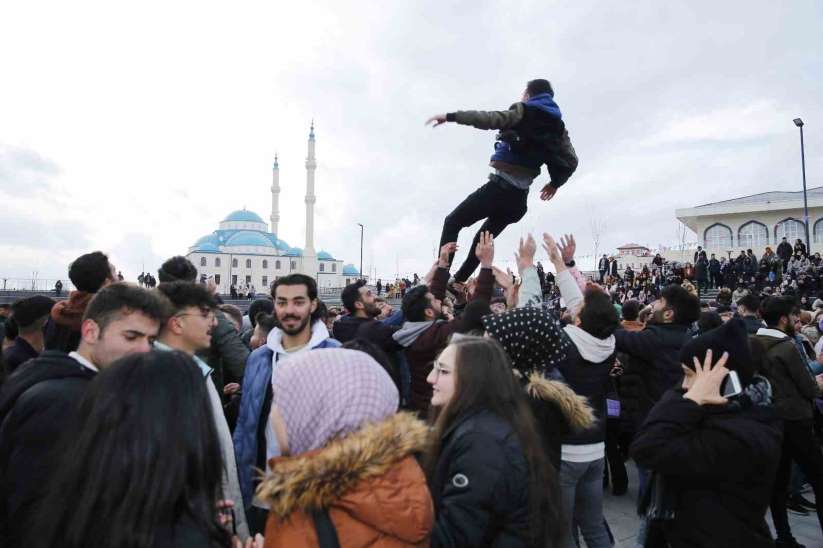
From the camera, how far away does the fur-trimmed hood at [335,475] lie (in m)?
1.84

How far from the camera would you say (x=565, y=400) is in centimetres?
318

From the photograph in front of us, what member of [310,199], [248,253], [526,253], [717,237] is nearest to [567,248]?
[526,253]

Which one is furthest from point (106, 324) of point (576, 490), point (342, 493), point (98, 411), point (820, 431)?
point (820, 431)

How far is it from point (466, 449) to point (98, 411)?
1358 millimetres

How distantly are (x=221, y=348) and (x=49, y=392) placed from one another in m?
2.29

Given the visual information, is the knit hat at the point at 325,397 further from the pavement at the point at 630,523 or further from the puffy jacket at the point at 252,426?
the pavement at the point at 630,523

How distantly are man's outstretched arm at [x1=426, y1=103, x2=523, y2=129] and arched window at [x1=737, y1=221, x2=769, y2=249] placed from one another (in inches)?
1988

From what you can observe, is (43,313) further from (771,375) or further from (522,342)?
(771,375)

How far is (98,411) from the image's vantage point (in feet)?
5.49

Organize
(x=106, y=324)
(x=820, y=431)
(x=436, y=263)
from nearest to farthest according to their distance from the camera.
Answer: (x=106, y=324)
(x=436, y=263)
(x=820, y=431)

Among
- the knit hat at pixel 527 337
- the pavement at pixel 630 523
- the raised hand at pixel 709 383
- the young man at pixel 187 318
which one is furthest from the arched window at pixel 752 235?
the young man at pixel 187 318

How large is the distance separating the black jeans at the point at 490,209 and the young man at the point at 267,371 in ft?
5.61

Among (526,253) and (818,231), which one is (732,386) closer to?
(526,253)

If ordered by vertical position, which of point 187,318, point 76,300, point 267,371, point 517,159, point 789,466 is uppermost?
point 517,159
